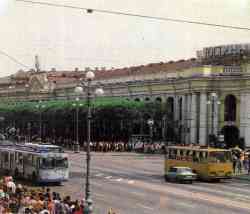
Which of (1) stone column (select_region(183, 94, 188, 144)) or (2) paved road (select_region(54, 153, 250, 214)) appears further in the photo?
(1) stone column (select_region(183, 94, 188, 144))

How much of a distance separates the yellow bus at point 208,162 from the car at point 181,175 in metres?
0.95

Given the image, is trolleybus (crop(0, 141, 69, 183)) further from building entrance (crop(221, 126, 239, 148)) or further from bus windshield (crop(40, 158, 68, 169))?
building entrance (crop(221, 126, 239, 148))

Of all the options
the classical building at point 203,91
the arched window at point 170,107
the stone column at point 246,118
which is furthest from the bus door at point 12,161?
the arched window at point 170,107

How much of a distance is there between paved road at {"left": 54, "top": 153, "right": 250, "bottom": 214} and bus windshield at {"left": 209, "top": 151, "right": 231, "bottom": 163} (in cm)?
138

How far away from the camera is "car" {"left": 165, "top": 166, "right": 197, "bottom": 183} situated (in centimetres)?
4141

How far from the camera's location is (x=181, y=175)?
4144 cm

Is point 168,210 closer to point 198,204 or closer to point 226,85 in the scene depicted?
point 198,204

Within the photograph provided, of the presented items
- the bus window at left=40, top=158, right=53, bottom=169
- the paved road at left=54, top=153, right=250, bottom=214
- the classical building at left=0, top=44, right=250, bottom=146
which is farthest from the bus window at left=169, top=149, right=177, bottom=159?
the classical building at left=0, top=44, right=250, bottom=146

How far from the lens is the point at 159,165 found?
58219mm

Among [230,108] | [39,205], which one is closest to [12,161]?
[39,205]

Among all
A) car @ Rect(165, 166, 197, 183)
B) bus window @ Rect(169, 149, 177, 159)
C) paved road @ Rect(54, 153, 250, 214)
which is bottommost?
paved road @ Rect(54, 153, 250, 214)

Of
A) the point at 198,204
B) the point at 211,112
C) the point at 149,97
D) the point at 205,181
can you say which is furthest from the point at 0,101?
the point at 198,204

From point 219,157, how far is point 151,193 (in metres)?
8.78

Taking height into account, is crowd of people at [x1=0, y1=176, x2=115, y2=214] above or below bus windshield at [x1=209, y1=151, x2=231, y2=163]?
below
